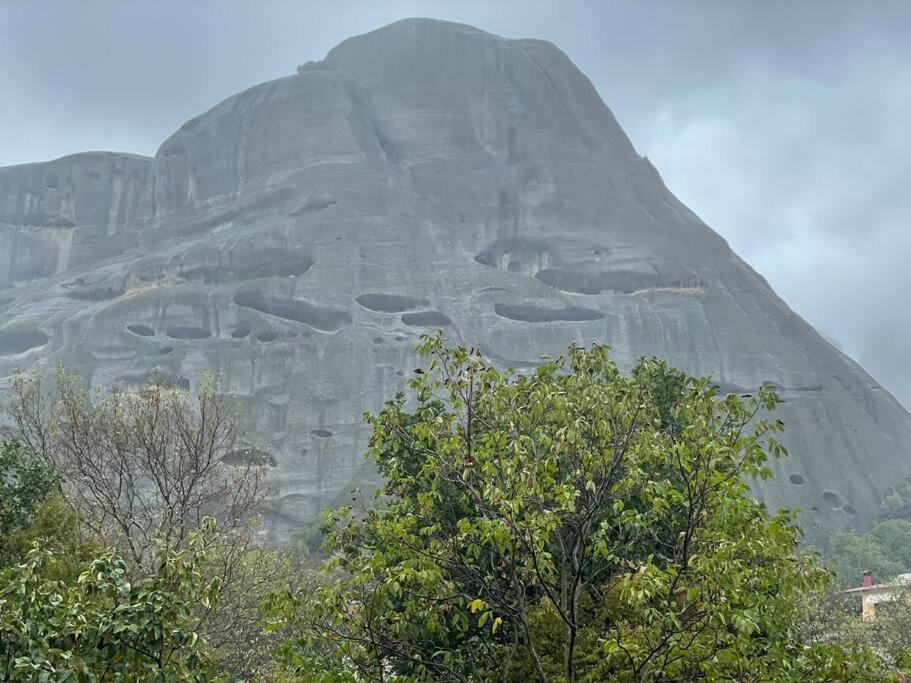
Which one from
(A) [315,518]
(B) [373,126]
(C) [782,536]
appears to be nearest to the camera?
(C) [782,536]

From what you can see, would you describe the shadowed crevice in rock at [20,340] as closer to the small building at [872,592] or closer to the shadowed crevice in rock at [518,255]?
the shadowed crevice in rock at [518,255]

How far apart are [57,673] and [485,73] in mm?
110635

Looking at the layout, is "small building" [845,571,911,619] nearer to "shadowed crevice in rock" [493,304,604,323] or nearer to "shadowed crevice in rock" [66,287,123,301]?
"shadowed crevice in rock" [493,304,604,323]

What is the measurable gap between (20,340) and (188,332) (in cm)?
1758

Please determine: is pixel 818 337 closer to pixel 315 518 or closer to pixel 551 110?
pixel 551 110

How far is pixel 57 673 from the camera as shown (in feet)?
16.8

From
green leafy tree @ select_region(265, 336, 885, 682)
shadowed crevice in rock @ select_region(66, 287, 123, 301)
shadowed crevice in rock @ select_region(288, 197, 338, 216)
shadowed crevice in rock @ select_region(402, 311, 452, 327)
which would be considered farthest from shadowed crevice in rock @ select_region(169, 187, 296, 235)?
green leafy tree @ select_region(265, 336, 885, 682)

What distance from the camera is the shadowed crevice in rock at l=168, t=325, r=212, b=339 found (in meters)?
84.9

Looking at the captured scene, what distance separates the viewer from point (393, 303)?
8675 centimetres

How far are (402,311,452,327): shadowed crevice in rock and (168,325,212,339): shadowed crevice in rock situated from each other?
19.0 m

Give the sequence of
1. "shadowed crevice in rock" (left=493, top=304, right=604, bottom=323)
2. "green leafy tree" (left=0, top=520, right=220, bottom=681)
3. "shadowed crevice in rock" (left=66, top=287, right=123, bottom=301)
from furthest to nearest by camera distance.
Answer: "shadowed crevice in rock" (left=66, top=287, right=123, bottom=301)
"shadowed crevice in rock" (left=493, top=304, right=604, bottom=323)
"green leafy tree" (left=0, top=520, right=220, bottom=681)

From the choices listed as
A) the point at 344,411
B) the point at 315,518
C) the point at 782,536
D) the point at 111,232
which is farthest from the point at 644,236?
the point at 782,536

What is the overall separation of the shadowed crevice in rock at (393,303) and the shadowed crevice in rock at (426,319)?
41.6 inches

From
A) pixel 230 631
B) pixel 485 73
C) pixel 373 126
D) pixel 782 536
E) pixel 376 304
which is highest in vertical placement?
pixel 485 73
